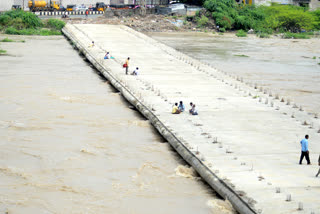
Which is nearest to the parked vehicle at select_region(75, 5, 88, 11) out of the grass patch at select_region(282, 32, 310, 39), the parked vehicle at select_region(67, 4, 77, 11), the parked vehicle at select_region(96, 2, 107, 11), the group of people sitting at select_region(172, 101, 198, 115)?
the parked vehicle at select_region(67, 4, 77, 11)

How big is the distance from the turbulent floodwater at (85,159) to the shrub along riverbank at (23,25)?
29.5m

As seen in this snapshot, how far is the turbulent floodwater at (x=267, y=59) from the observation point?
33.2 meters

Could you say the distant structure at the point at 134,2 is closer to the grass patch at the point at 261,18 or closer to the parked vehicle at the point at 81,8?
the parked vehicle at the point at 81,8

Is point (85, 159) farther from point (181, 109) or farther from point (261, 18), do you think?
point (261, 18)

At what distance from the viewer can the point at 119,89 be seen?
29.1 meters

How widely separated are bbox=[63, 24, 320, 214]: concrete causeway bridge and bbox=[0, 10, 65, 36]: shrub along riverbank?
2296 centimetres

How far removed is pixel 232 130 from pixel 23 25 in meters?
44.4

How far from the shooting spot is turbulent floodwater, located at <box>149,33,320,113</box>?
3322cm

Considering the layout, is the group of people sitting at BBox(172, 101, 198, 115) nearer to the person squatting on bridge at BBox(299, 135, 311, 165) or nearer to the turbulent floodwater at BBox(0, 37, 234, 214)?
the turbulent floodwater at BBox(0, 37, 234, 214)

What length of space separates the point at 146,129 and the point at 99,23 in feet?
152

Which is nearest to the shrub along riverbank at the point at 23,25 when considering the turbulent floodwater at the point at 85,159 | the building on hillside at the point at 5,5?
the building on hillside at the point at 5,5

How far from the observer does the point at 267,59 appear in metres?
46.5

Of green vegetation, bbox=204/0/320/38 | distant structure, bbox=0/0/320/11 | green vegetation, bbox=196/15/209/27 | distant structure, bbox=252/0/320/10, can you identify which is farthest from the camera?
distant structure, bbox=252/0/320/10

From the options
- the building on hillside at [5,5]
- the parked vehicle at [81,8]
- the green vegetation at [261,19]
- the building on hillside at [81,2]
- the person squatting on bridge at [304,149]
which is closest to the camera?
the person squatting on bridge at [304,149]
